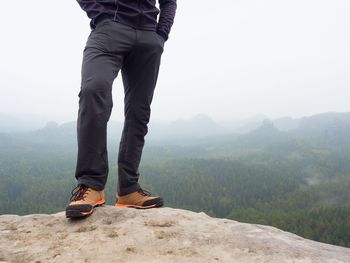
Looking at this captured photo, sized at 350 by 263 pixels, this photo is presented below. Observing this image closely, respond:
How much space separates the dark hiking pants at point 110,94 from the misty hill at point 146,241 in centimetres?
46

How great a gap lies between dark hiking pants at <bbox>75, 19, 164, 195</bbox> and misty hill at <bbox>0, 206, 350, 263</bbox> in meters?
0.46

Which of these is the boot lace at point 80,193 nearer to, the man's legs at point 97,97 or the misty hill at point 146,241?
the man's legs at point 97,97

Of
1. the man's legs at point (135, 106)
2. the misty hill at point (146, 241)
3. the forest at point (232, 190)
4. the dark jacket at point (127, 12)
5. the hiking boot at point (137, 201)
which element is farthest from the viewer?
the forest at point (232, 190)

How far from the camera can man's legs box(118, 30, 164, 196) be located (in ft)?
12.0

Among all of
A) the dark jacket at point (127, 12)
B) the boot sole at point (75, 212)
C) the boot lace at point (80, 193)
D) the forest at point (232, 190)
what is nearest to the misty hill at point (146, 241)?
the boot sole at point (75, 212)

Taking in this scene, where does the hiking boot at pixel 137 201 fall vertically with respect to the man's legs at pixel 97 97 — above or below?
below

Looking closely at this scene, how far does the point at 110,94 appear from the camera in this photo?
3230 mm

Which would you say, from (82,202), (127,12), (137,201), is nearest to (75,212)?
(82,202)

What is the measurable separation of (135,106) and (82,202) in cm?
121

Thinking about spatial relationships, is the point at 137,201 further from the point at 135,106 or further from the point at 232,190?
the point at 232,190

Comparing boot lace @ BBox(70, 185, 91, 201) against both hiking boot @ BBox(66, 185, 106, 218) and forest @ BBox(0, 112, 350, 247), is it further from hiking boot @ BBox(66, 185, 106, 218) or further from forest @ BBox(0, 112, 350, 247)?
forest @ BBox(0, 112, 350, 247)

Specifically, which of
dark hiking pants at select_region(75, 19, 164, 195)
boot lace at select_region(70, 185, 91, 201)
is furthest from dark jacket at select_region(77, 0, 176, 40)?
boot lace at select_region(70, 185, 91, 201)

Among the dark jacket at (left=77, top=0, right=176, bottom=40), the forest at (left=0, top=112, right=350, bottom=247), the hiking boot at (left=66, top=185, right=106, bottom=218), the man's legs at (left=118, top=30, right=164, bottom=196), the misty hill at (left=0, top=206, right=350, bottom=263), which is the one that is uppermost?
the dark jacket at (left=77, top=0, right=176, bottom=40)

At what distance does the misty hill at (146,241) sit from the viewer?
2.54 m
